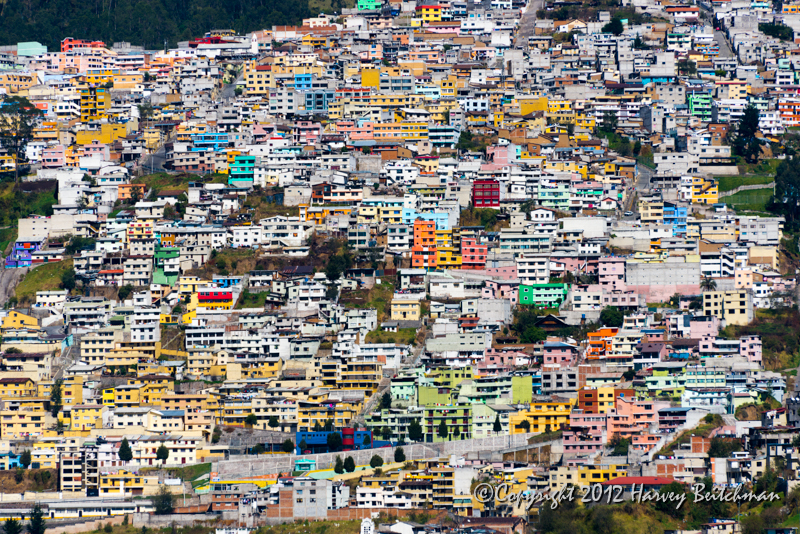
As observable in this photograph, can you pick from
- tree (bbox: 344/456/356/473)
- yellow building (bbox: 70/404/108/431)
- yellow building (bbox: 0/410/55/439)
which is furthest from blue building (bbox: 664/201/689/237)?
yellow building (bbox: 0/410/55/439)

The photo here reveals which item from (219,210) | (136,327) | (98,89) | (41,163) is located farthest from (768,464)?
(98,89)

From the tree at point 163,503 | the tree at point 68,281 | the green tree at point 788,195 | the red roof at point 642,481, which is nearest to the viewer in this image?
the red roof at point 642,481

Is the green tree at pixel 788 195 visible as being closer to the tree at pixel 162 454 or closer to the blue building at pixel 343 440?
the blue building at pixel 343 440

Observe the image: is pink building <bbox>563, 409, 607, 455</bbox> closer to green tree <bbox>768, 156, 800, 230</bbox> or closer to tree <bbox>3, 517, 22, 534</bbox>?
tree <bbox>3, 517, 22, 534</bbox>

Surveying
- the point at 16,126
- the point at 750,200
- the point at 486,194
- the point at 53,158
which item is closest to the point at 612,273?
the point at 486,194

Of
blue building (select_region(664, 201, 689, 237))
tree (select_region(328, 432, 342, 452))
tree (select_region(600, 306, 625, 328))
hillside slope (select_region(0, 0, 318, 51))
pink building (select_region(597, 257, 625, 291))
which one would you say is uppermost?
hillside slope (select_region(0, 0, 318, 51))

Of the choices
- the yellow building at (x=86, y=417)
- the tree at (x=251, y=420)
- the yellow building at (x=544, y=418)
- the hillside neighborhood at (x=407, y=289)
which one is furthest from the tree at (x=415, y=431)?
the yellow building at (x=86, y=417)

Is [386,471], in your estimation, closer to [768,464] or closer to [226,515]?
[226,515]
